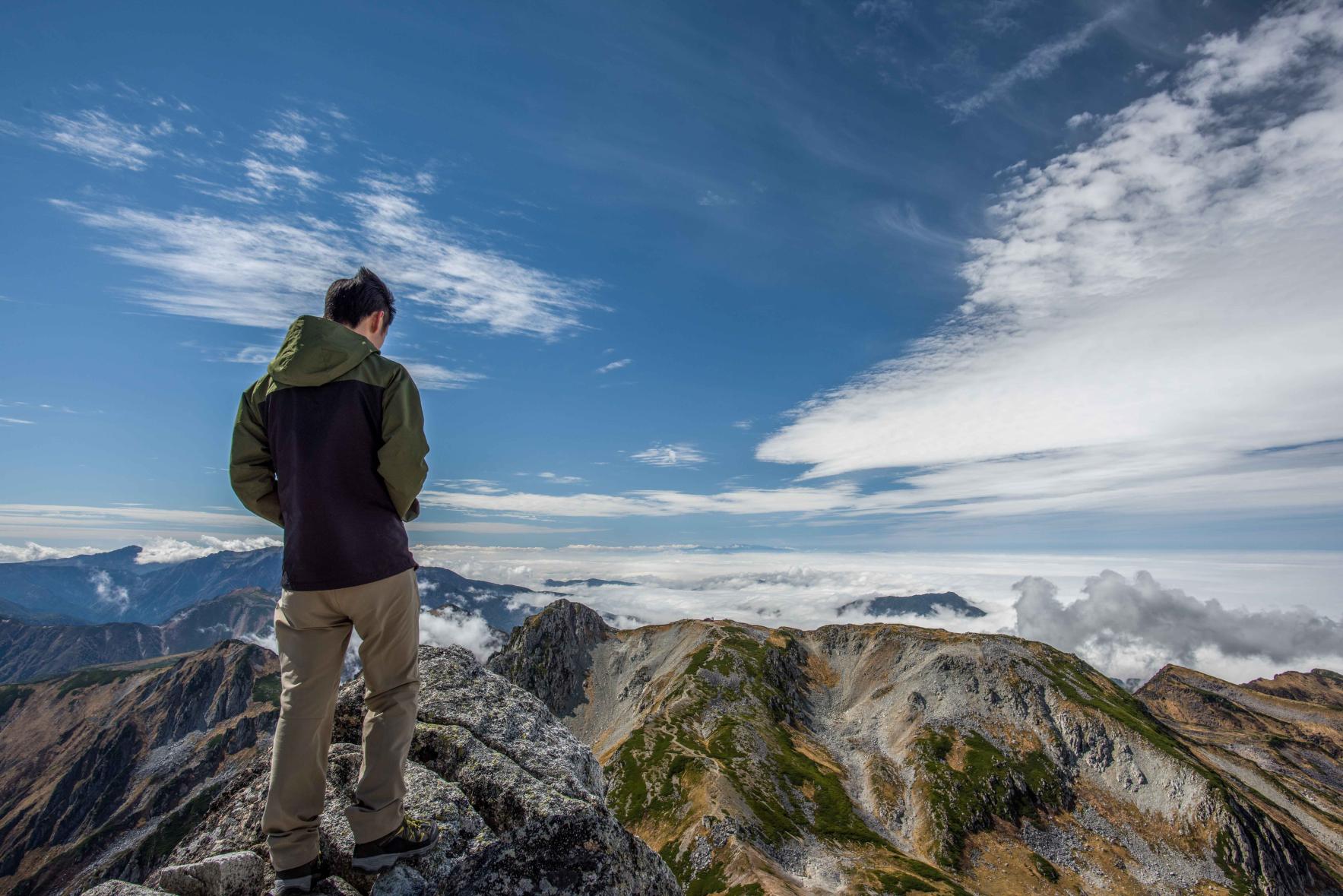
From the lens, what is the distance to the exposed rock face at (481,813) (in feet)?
24.9

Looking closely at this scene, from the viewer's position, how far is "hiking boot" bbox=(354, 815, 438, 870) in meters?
7.10

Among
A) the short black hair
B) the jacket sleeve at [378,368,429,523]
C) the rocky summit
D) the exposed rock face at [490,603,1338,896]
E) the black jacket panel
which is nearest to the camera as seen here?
the black jacket panel

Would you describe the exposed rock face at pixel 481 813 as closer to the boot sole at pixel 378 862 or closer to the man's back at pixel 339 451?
the boot sole at pixel 378 862

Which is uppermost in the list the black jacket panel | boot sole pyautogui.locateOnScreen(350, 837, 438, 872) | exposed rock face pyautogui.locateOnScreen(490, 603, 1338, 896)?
the black jacket panel

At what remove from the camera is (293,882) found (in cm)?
707

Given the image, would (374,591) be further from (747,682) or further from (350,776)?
(747,682)

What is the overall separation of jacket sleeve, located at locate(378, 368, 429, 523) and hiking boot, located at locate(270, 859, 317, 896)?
15.1 ft

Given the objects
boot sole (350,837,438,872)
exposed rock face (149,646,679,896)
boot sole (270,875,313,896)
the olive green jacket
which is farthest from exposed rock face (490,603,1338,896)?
the olive green jacket

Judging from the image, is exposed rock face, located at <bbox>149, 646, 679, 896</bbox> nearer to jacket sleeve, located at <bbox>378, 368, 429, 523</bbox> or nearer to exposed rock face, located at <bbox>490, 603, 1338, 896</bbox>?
jacket sleeve, located at <bbox>378, 368, 429, 523</bbox>

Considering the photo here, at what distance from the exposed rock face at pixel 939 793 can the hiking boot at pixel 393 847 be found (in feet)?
321

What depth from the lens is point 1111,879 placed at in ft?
426

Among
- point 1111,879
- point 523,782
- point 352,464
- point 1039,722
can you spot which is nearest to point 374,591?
point 352,464

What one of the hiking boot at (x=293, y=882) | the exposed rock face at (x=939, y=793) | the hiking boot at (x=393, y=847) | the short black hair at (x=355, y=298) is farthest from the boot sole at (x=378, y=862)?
the exposed rock face at (x=939, y=793)

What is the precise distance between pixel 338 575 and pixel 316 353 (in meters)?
2.76
